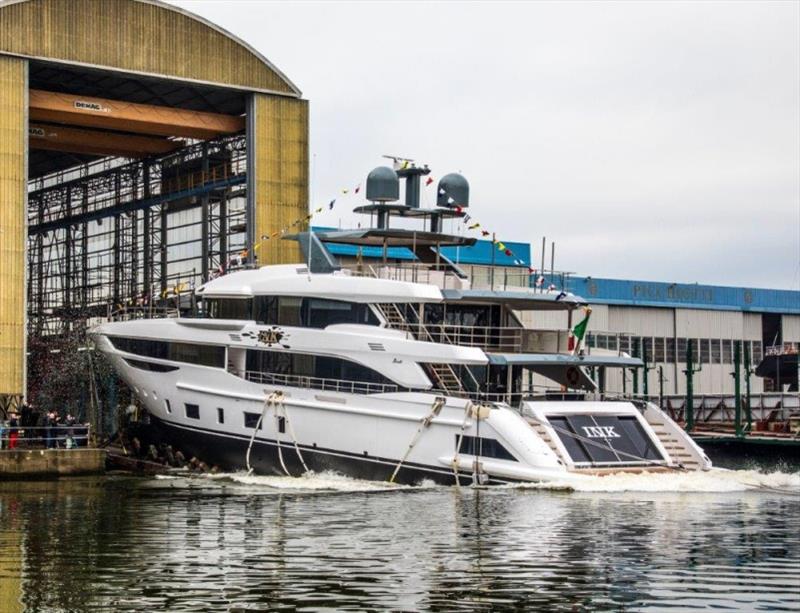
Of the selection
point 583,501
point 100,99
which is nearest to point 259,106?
point 100,99

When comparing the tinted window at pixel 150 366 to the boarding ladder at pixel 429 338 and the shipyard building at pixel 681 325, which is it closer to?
the boarding ladder at pixel 429 338

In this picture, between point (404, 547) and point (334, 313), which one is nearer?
point (404, 547)

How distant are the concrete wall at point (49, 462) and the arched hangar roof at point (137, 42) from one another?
12023 millimetres

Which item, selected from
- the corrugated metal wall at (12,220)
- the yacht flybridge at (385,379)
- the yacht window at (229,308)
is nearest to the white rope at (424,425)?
the yacht flybridge at (385,379)

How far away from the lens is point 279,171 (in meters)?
45.5

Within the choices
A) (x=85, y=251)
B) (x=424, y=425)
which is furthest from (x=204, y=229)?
(x=424, y=425)

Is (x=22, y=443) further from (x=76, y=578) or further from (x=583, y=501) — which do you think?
(x=76, y=578)

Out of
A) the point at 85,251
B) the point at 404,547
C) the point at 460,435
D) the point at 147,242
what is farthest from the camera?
the point at 85,251

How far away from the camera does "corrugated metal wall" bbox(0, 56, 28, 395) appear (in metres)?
A: 39.1

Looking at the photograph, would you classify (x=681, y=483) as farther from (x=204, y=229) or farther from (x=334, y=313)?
(x=204, y=229)

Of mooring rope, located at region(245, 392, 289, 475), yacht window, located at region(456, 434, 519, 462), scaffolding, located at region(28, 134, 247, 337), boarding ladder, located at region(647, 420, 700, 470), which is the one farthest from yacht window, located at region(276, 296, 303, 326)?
scaffolding, located at region(28, 134, 247, 337)

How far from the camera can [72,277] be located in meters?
63.9

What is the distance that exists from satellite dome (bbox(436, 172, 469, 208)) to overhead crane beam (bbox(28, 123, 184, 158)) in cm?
1683

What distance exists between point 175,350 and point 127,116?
11.4m
